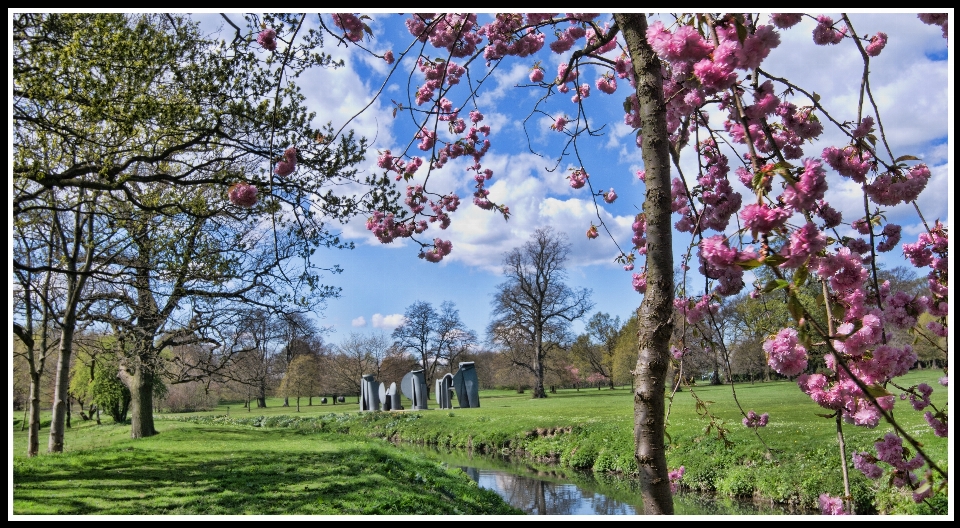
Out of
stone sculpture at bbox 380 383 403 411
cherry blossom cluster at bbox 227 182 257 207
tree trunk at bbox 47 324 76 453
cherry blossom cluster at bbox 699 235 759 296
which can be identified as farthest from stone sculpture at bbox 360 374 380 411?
A: cherry blossom cluster at bbox 699 235 759 296

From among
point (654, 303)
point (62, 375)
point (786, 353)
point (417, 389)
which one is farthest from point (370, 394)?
point (786, 353)

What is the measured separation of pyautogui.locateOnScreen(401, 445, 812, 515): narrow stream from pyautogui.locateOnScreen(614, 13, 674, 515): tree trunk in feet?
22.1

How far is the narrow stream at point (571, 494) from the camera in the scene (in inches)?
326

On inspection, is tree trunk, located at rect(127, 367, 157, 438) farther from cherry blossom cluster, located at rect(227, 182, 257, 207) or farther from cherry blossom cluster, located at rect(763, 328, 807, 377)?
cherry blossom cluster, located at rect(763, 328, 807, 377)

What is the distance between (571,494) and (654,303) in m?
8.62

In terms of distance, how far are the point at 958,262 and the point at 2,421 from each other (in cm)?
464

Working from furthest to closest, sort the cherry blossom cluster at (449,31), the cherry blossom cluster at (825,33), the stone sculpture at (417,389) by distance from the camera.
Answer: the stone sculpture at (417,389)
the cherry blossom cluster at (449,31)
the cherry blossom cluster at (825,33)

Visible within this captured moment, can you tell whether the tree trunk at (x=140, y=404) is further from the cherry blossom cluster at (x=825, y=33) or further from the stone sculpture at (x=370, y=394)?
the cherry blossom cluster at (x=825, y=33)

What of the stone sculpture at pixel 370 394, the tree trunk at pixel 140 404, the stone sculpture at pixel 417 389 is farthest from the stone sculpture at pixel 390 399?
the tree trunk at pixel 140 404

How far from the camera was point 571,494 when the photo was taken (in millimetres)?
9805

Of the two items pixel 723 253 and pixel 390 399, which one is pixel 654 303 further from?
pixel 390 399

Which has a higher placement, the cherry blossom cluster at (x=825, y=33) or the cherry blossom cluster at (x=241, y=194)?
the cherry blossom cluster at (x=825, y=33)

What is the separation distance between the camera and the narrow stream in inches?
326

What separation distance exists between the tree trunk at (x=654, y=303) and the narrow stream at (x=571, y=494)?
22.1 feet
